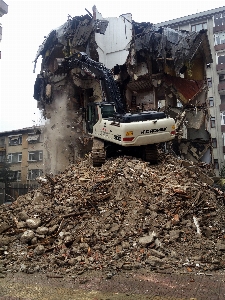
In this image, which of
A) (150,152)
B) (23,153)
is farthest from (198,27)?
(150,152)

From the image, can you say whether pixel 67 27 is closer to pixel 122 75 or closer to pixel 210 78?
pixel 122 75

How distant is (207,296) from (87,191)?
17.0 feet

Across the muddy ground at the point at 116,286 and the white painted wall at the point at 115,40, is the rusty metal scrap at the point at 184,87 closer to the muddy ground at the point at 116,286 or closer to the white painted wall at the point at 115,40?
the white painted wall at the point at 115,40

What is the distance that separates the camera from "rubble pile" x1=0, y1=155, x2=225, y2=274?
21.4ft

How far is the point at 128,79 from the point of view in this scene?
19.9 m

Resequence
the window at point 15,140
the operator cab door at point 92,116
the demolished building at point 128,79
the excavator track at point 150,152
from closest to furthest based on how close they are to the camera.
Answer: the excavator track at point 150,152 → the operator cab door at point 92,116 → the demolished building at point 128,79 → the window at point 15,140

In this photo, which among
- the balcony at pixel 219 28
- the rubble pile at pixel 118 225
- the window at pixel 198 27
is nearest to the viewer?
the rubble pile at pixel 118 225

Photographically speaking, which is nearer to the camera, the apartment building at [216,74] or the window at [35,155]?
the window at [35,155]

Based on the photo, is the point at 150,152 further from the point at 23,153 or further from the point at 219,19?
the point at 219,19

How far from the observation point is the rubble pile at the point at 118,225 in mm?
6531

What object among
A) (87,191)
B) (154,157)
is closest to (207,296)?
(87,191)

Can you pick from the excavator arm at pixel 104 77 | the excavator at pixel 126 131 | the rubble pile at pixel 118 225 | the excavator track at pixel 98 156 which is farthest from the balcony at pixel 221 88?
the rubble pile at pixel 118 225

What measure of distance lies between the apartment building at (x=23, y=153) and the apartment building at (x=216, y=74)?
60.8ft

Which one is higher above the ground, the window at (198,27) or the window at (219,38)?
the window at (198,27)
